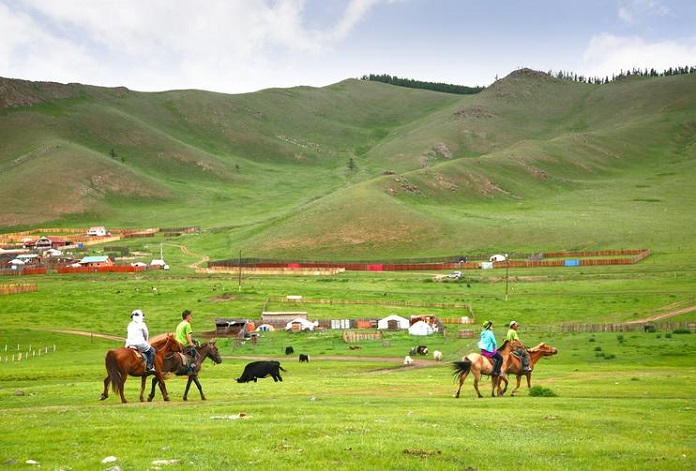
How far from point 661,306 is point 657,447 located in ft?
250

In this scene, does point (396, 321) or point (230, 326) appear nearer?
point (230, 326)

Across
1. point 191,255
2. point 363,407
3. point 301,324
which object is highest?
point 191,255

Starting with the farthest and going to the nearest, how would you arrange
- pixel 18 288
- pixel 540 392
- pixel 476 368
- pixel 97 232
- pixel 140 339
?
1. pixel 97 232
2. pixel 18 288
3. pixel 540 392
4. pixel 476 368
5. pixel 140 339

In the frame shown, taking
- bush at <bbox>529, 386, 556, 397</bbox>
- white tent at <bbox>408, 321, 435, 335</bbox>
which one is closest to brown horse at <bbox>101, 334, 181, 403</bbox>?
bush at <bbox>529, 386, 556, 397</bbox>

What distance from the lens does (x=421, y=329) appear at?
83.4 meters

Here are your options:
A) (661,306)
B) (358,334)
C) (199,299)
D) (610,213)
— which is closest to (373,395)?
(358,334)

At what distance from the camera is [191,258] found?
527ft

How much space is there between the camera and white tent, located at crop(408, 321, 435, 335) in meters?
83.2

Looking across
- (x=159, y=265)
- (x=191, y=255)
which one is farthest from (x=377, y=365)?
(x=191, y=255)

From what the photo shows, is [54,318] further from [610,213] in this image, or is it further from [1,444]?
[610,213]

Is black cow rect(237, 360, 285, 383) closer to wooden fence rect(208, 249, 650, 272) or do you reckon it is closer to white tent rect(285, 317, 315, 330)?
white tent rect(285, 317, 315, 330)

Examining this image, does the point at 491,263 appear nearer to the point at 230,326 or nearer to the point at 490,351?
the point at 230,326

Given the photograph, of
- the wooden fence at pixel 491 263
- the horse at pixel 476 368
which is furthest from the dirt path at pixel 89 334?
the wooden fence at pixel 491 263

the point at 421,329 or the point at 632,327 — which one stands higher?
the point at 632,327
